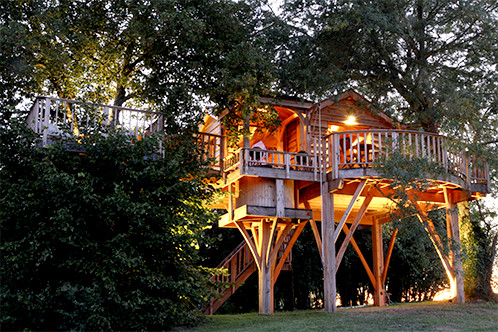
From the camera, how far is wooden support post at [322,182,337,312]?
13.4 m

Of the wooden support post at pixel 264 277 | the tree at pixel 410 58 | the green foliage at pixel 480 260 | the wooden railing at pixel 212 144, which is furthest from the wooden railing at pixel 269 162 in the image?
the green foliage at pixel 480 260

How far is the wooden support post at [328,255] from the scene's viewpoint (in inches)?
526

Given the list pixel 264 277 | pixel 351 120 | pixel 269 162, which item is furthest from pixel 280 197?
pixel 351 120

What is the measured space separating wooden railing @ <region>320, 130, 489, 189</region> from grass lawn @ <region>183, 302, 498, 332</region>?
3581mm

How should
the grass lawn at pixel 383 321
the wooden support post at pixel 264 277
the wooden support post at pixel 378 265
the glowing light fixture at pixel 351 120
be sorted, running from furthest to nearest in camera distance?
the glowing light fixture at pixel 351 120 < the wooden support post at pixel 378 265 < the wooden support post at pixel 264 277 < the grass lawn at pixel 383 321

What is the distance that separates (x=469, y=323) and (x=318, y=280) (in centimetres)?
1427

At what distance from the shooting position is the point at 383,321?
11.1 meters

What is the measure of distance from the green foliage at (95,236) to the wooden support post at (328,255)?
3.38m

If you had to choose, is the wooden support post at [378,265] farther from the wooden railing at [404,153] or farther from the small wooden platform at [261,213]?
the small wooden platform at [261,213]

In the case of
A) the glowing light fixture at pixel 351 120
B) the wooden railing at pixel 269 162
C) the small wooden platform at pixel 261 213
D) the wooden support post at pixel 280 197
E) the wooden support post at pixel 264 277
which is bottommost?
the wooden support post at pixel 264 277

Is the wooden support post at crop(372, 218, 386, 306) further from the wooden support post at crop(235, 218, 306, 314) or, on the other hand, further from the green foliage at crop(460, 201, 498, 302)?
the wooden support post at crop(235, 218, 306, 314)

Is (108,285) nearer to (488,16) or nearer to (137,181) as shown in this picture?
(137,181)

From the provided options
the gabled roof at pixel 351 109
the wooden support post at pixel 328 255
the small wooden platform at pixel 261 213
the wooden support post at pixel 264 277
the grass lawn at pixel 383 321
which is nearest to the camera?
the grass lawn at pixel 383 321

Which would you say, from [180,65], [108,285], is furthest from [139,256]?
[180,65]
